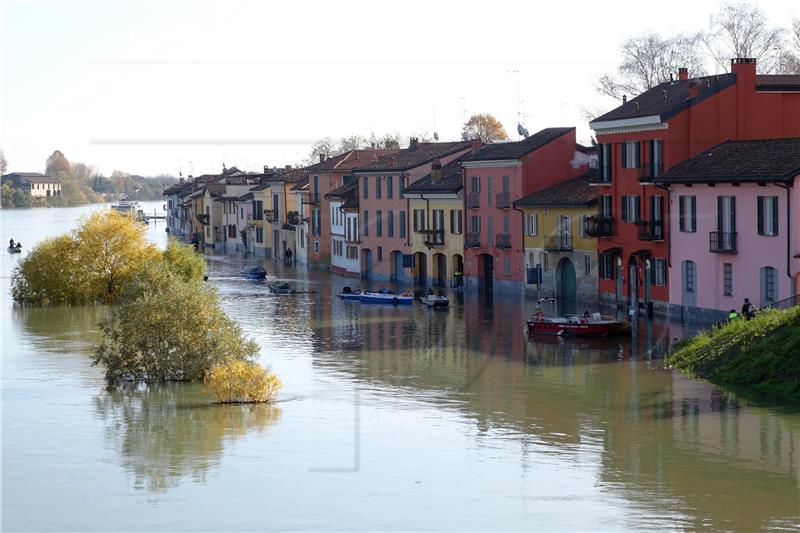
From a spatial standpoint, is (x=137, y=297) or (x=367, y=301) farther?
(x=367, y=301)

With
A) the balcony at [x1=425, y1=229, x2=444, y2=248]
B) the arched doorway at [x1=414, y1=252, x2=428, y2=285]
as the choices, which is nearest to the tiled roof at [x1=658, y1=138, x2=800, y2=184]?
the balcony at [x1=425, y1=229, x2=444, y2=248]

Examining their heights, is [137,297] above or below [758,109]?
below

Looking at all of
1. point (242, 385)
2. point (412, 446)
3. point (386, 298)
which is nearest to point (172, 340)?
point (242, 385)

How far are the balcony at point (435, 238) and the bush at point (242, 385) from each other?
35.2m

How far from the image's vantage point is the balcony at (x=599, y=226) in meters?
55.7

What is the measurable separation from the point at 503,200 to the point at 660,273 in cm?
1460

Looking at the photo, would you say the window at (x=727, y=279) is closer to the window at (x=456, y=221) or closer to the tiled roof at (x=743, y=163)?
the tiled roof at (x=743, y=163)

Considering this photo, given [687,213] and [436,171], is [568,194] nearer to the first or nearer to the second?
[687,213]

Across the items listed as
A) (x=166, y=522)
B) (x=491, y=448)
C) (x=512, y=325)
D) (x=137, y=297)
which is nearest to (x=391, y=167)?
(x=512, y=325)

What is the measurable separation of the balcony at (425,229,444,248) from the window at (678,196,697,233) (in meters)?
22.4

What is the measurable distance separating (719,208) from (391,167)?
30988 millimetres

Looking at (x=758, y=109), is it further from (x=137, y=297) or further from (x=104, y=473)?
(x=104, y=473)

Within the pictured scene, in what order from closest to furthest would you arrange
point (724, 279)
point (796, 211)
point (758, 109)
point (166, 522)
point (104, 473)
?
point (166, 522), point (104, 473), point (796, 211), point (724, 279), point (758, 109)

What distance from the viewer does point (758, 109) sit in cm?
5216
